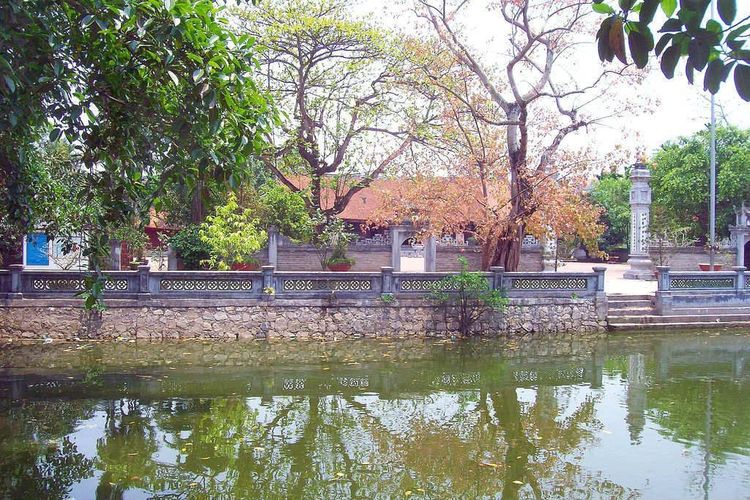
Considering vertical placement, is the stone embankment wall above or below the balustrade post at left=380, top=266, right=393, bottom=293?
below

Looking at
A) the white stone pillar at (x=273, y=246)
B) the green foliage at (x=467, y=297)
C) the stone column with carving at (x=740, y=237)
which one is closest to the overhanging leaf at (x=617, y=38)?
the green foliage at (x=467, y=297)

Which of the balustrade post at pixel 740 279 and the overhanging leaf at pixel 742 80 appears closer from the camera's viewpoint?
the overhanging leaf at pixel 742 80

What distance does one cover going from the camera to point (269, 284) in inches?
491

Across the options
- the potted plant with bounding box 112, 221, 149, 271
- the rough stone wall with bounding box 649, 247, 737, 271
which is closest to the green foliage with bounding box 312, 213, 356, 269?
the potted plant with bounding box 112, 221, 149, 271

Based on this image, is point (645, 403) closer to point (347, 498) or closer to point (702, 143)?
point (347, 498)

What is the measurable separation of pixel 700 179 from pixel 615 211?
7.79m

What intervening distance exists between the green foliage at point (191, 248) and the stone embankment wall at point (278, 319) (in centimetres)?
505

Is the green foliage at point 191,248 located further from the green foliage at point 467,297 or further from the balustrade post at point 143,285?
the green foliage at point 467,297

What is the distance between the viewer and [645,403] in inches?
317

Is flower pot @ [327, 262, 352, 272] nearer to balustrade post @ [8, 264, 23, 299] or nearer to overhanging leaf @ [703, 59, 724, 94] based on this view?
Result: balustrade post @ [8, 264, 23, 299]

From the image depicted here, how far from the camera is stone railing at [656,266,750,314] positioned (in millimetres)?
14438

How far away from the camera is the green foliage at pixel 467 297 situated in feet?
41.9

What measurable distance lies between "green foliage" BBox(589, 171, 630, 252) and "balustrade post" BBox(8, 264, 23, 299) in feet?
98.3

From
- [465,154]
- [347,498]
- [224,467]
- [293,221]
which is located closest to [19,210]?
[224,467]
